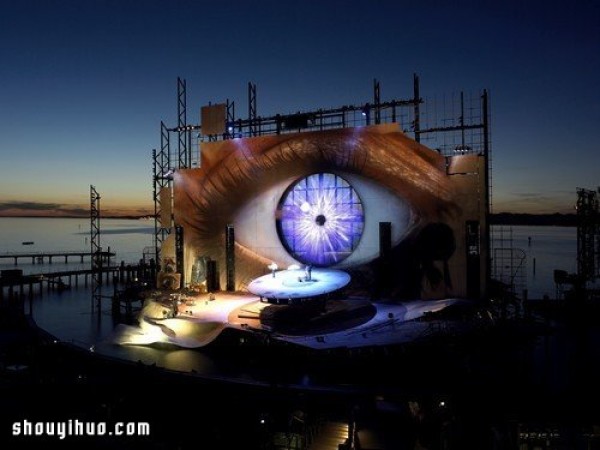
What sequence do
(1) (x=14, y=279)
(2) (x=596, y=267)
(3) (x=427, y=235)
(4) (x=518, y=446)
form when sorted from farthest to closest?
1. (1) (x=14, y=279)
2. (2) (x=596, y=267)
3. (3) (x=427, y=235)
4. (4) (x=518, y=446)

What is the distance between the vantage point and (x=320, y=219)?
2094 cm

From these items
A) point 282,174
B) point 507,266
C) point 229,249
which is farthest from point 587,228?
point 229,249

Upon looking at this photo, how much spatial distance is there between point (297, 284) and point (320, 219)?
218 inches

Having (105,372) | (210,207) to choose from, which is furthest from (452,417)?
(210,207)

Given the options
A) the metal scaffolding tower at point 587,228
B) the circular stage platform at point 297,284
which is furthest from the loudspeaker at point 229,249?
the metal scaffolding tower at point 587,228

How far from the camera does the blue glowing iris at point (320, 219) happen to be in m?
20.3

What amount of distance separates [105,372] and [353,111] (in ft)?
45.2

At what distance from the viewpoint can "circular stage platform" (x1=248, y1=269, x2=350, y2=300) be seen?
14.8 m

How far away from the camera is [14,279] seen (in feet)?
107

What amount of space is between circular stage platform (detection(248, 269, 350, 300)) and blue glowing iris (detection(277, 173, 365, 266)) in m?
2.80

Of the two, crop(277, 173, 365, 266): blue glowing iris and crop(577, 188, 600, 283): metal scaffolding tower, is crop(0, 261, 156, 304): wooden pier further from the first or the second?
crop(577, 188, 600, 283): metal scaffolding tower

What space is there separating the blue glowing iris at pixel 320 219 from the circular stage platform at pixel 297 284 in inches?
110

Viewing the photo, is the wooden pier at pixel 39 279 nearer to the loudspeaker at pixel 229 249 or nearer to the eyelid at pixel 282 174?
the eyelid at pixel 282 174

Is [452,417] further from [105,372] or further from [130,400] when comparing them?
[105,372]
